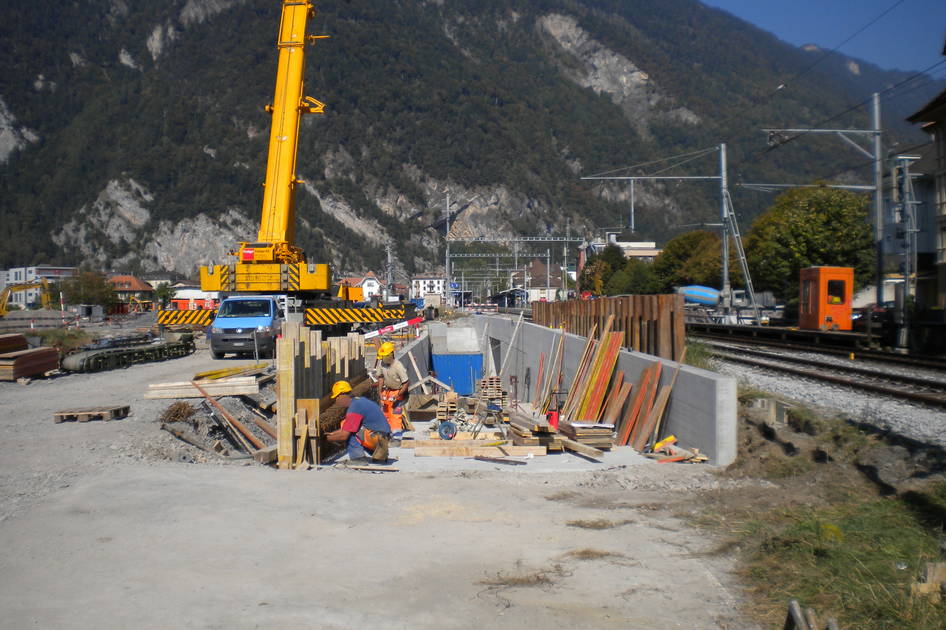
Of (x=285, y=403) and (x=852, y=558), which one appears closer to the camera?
(x=852, y=558)

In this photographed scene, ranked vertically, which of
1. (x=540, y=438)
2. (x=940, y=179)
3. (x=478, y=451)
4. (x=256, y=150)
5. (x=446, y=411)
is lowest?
(x=446, y=411)

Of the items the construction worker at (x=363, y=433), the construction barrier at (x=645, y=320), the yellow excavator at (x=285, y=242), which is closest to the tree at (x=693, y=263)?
the yellow excavator at (x=285, y=242)

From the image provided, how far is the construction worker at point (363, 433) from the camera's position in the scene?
9539 millimetres

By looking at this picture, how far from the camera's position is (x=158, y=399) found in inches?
526

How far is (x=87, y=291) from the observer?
72.8m

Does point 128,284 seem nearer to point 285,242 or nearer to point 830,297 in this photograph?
point 285,242

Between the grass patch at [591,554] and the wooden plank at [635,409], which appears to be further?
the wooden plank at [635,409]

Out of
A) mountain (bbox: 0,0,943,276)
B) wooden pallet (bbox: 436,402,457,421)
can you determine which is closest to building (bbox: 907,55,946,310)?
wooden pallet (bbox: 436,402,457,421)

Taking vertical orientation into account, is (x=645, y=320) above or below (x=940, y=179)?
below

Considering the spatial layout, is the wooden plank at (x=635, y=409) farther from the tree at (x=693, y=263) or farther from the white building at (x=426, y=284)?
the white building at (x=426, y=284)

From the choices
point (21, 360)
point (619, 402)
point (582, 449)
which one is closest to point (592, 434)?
point (582, 449)

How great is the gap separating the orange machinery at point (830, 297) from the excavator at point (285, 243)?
50.2 ft

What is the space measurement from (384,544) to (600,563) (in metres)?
1.64

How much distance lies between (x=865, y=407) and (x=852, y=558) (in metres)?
6.02
